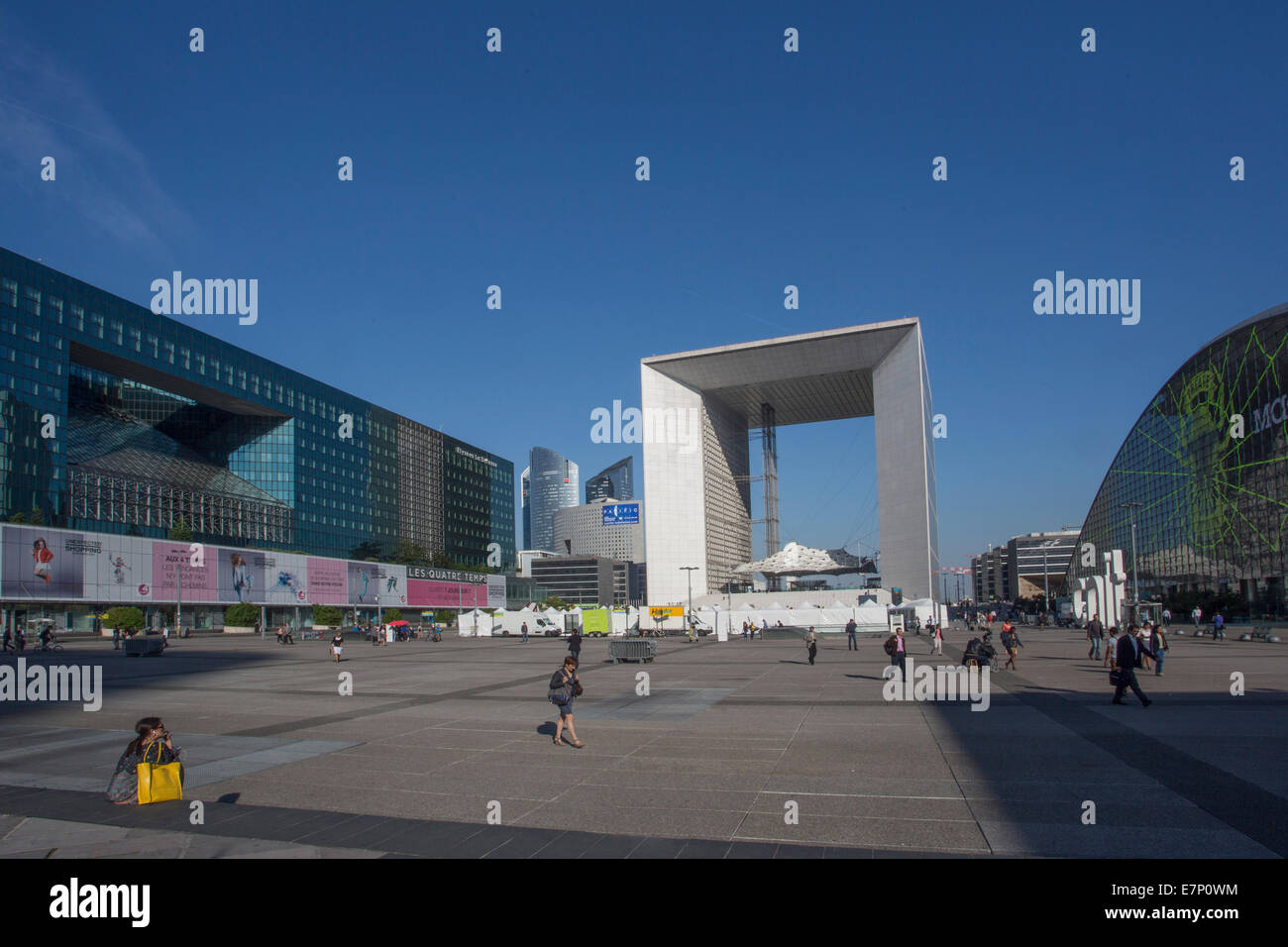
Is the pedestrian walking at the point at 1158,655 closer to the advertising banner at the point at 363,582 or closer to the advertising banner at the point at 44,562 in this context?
the advertising banner at the point at 44,562

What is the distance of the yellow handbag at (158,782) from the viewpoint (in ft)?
32.6

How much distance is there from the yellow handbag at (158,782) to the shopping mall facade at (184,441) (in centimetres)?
6990

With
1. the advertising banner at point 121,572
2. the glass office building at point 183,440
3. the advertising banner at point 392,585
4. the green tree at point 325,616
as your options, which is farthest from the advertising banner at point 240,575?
the advertising banner at point 392,585

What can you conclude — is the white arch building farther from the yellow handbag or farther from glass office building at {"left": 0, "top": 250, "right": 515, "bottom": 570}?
the yellow handbag

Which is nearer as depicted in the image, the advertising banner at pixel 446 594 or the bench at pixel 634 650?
the bench at pixel 634 650

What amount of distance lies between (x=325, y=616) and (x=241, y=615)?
451 inches

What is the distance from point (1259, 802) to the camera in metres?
8.85

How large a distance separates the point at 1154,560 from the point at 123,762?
10926 cm

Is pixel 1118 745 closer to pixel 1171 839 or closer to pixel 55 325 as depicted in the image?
pixel 1171 839

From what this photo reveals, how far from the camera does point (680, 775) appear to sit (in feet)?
36.2

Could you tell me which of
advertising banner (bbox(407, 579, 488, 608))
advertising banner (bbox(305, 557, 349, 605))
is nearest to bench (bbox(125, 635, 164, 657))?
advertising banner (bbox(305, 557, 349, 605))

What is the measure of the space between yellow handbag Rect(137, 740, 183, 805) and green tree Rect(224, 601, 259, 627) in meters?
73.1

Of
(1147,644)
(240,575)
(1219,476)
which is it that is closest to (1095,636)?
(1147,644)
